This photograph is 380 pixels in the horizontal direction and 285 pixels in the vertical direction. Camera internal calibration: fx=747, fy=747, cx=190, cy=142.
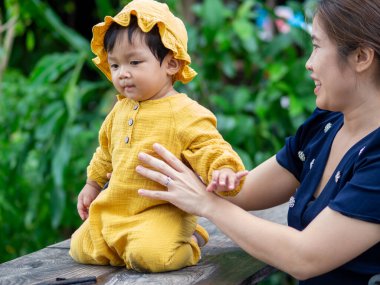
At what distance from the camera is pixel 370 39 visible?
1.97 m

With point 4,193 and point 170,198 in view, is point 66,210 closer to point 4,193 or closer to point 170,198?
point 4,193

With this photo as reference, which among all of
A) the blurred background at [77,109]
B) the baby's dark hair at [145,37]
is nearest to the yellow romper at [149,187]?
the baby's dark hair at [145,37]

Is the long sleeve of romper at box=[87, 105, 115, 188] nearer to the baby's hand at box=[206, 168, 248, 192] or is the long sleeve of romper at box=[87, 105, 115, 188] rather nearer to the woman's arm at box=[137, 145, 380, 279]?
the woman's arm at box=[137, 145, 380, 279]

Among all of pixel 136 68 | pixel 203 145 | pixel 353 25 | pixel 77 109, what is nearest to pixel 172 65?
pixel 136 68

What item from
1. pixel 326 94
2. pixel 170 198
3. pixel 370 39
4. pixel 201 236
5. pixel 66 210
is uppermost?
pixel 370 39

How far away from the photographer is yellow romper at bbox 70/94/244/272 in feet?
6.66

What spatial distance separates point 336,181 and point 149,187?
20.2 inches

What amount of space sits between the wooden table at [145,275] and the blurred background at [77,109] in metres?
1.91

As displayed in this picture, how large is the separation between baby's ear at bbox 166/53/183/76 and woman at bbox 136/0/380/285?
0.74 feet

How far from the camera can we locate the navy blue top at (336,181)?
6.14ft

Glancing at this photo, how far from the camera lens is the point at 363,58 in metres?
1.99

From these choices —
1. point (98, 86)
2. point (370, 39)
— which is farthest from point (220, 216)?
point (98, 86)

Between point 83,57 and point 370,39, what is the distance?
3.02m

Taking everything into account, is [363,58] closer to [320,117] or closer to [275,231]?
[320,117]
